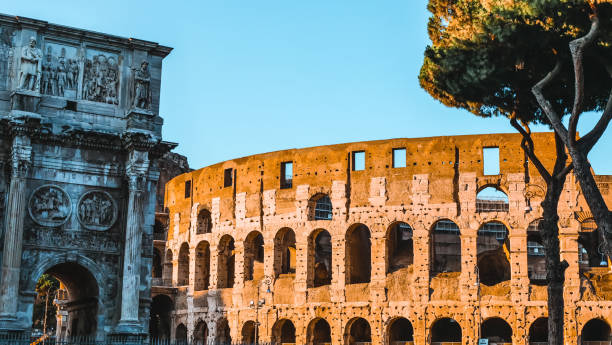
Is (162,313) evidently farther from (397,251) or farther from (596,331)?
(596,331)

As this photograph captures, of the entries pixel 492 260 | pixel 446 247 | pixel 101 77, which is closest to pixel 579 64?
pixel 101 77

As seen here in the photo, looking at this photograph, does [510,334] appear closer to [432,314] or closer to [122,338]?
[432,314]

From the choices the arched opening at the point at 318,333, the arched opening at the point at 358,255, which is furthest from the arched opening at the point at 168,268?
the arched opening at the point at 358,255

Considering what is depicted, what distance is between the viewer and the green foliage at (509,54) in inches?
632

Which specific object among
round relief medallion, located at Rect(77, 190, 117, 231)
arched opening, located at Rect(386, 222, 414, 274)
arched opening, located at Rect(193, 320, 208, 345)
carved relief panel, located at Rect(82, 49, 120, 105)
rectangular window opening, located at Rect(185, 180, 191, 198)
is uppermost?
rectangular window opening, located at Rect(185, 180, 191, 198)

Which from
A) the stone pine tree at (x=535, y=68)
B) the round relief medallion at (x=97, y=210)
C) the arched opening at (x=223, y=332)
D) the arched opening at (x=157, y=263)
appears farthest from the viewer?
the arched opening at (x=157, y=263)

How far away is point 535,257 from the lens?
40844 millimetres

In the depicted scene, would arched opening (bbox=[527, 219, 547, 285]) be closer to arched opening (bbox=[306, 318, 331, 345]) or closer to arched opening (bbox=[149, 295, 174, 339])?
arched opening (bbox=[306, 318, 331, 345])

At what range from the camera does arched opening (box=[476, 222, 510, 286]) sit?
36.5m

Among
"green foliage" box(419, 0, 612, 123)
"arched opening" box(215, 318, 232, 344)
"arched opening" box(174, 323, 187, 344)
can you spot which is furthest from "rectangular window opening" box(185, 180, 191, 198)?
"green foliage" box(419, 0, 612, 123)

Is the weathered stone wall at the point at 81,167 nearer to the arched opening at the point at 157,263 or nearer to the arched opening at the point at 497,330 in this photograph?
the arched opening at the point at 497,330

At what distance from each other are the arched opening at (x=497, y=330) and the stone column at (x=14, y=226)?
21.3 m

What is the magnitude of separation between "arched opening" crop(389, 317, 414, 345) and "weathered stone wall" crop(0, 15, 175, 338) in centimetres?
1576

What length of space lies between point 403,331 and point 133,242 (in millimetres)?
18701
